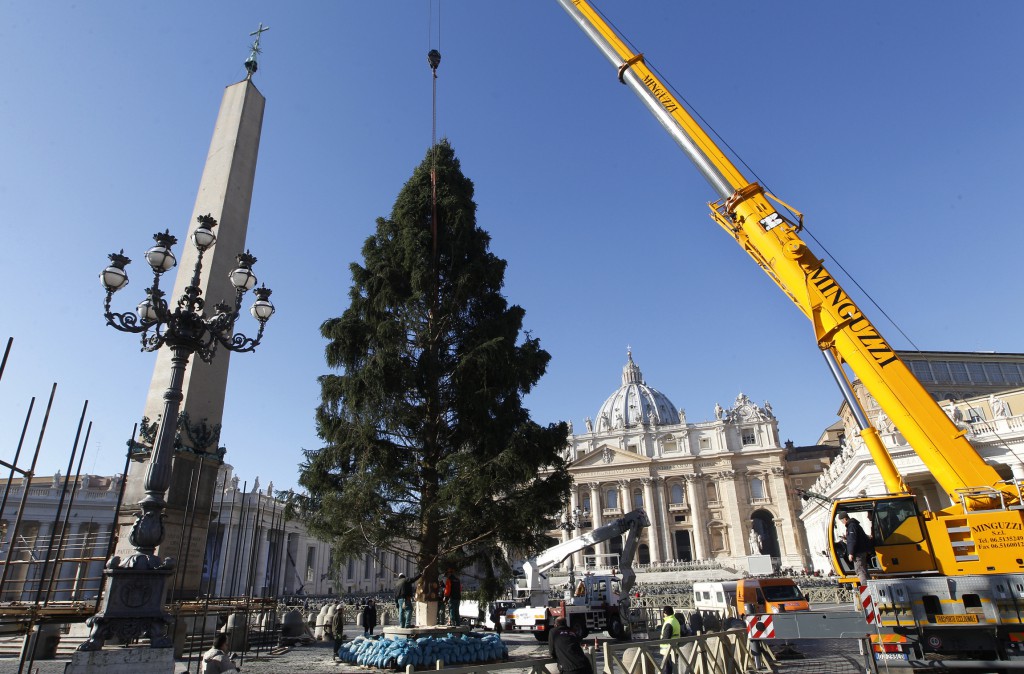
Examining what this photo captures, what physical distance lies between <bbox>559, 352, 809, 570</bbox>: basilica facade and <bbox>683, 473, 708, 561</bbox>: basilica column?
0.13m

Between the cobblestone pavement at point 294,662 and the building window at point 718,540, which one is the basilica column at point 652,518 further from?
the cobblestone pavement at point 294,662

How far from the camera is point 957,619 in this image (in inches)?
343

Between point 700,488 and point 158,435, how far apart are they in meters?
82.8

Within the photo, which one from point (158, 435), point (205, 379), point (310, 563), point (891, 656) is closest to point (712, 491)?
point (310, 563)

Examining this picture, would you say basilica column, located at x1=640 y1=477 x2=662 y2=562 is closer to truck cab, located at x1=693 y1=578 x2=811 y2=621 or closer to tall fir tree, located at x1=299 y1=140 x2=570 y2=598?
truck cab, located at x1=693 y1=578 x2=811 y2=621

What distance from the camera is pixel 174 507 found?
1270 cm

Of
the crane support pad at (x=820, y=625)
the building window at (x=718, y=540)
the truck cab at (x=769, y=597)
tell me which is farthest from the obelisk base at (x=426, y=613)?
the building window at (x=718, y=540)

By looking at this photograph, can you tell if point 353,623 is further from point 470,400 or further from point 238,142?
point 238,142

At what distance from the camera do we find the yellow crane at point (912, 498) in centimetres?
875

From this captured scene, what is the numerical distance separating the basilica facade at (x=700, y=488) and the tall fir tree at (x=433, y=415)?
65.9 metres

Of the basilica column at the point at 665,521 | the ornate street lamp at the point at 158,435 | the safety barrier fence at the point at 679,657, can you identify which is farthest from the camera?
the basilica column at the point at 665,521

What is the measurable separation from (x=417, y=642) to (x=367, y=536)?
92.1 inches

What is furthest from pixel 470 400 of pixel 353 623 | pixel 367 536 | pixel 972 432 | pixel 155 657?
pixel 972 432

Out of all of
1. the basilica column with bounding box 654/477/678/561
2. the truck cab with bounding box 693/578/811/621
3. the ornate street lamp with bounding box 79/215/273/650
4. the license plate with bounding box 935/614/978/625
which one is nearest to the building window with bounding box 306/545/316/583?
the basilica column with bounding box 654/477/678/561
